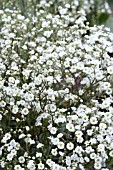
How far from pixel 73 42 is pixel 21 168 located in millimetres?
719

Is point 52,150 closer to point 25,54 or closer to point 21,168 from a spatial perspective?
point 21,168

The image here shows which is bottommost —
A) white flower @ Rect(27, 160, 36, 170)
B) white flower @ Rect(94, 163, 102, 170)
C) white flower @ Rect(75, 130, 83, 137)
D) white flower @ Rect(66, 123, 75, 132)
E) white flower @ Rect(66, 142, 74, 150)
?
white flower @ Rect(94, 163, 102, 170)

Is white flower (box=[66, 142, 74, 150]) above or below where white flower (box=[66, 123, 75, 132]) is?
below

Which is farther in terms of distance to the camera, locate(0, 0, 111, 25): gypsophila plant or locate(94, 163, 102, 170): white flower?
locate(0, 0, 111, 25): gypsophila plant

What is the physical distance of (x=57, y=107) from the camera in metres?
2.01

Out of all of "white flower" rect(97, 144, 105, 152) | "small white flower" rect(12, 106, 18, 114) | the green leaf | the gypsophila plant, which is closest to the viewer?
"white flower" rect(97, 144, 105, 152)

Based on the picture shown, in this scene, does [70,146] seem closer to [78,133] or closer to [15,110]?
[78,133]

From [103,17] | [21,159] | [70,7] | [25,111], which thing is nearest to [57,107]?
[25,111]

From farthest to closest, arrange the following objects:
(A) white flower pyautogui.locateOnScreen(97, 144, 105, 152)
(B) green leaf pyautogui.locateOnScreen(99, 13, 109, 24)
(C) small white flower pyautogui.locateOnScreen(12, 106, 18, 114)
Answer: (B) green leaf pyautogui.locateOnScreen(99, 13, 109, 24)
(C) small white flower pyautogui.locateOnScreen(12, 106, 18, 114)
(A) white flower pyautogui.locateOnScreen(97, 144, 105, 152)

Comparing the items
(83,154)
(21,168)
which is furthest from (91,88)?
(21,168)

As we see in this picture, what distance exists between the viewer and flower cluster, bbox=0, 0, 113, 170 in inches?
72.4

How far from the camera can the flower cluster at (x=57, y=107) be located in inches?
72.4

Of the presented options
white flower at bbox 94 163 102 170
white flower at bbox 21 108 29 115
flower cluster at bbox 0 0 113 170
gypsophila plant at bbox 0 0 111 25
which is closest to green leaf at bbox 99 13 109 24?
gypsophila plant at bbox 0 0 111 25

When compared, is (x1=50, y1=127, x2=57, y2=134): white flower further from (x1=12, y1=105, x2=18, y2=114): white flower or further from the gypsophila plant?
the gypsophila plant
